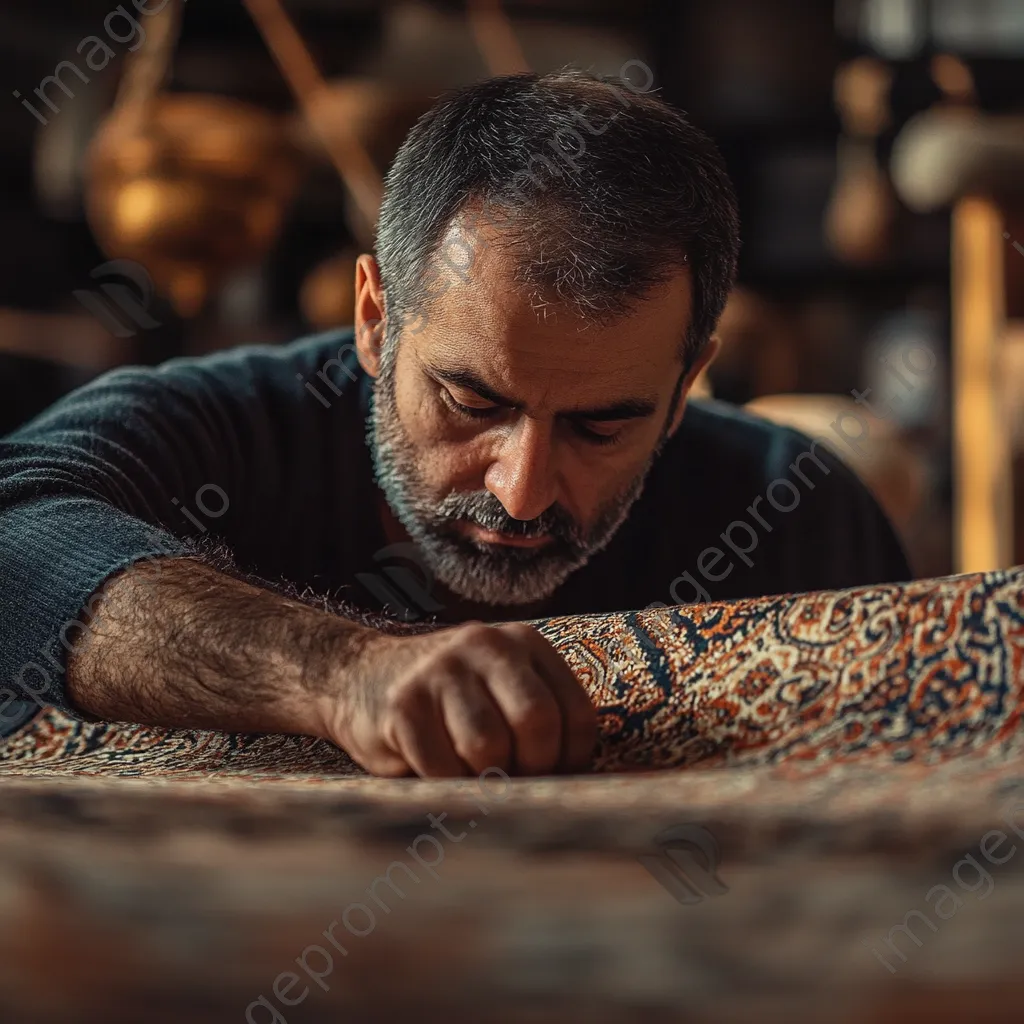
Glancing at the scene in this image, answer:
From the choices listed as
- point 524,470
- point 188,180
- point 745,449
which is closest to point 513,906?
point 524,470

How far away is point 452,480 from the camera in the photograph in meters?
1.00

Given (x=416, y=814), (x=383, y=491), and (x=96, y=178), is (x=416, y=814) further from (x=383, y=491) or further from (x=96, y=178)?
(x=96, y=178)

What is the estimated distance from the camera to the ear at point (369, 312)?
109 cm

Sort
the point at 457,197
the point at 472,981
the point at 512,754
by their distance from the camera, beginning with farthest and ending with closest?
the point at 457,197 < the point at 512,754 < the point at 472,981

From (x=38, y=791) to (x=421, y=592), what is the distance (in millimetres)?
784

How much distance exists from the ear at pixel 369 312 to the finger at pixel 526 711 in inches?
22.9

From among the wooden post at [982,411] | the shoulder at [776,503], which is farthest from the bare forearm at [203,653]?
the wooden post at [982,411]

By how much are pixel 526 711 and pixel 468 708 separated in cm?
2

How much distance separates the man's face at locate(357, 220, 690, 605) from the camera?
92 centimetres

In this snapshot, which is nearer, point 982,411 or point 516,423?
point 516,423

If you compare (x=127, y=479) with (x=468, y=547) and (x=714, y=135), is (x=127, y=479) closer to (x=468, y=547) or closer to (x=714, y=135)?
(x=468, y=547)

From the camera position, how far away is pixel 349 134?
257 cm

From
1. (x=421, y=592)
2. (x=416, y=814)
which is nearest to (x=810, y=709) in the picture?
(x=416, y=814)

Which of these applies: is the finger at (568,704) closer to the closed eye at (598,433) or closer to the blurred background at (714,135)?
the closed eye at (598,433)
